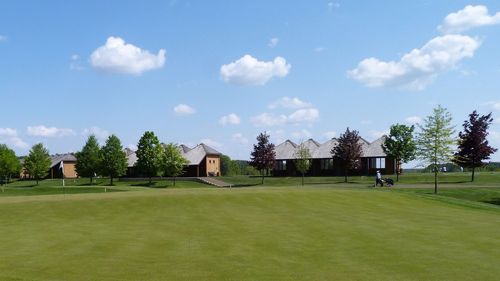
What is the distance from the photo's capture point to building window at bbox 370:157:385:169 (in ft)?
275

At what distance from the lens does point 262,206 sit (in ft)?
97.8

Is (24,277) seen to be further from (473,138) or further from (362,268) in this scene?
(473,138)

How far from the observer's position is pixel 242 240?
58.5ft

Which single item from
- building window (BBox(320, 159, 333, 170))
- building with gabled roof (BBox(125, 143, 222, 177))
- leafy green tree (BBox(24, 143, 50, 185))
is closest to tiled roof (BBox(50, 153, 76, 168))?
leafy green tree (BBox(24, 143, 50, 185))

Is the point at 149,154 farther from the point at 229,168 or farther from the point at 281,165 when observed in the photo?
the point at 229,168

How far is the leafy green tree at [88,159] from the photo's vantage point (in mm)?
94125

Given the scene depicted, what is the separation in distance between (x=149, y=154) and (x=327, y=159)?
34439mm

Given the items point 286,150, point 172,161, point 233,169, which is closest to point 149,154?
point 172,161

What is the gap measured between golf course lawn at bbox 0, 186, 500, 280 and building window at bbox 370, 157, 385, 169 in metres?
51.6

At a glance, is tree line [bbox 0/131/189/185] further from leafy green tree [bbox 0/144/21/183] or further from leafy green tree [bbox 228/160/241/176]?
leafy green tree [bbox 228/160/241/176]

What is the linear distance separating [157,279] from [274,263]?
3.67 metres

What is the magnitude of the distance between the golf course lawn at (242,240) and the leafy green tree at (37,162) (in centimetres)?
6719

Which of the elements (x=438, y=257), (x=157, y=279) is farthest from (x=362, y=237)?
(x=157, y=279)

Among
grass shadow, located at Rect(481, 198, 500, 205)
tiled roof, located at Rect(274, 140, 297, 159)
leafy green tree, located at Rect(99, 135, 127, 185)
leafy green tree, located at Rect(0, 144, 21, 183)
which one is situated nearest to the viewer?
grass shadow, located at Rect(481, 198, 500, 205)
